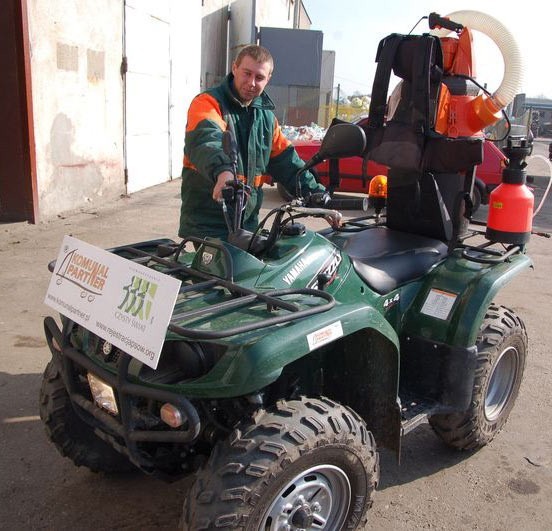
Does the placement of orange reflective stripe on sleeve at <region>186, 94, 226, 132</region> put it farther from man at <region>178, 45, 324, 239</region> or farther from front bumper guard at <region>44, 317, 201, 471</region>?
front bumper guard at <region>44, 317, 201, 471</region>

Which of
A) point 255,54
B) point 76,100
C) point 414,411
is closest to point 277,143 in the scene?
point 255,54

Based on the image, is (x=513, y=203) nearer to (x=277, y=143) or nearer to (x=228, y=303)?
(x=277, y=143)

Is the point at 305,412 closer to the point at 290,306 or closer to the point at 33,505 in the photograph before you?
the point at 290,306

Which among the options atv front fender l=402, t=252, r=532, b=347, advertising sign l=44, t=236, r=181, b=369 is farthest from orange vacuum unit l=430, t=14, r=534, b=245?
advertising sign l=44, t=236, r=181, b=369

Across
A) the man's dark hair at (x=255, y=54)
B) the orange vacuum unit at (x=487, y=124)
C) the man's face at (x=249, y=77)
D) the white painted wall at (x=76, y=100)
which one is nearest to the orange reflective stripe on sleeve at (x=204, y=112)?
the man's face at (x=249, y=77)

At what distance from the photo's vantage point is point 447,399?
3025 mm

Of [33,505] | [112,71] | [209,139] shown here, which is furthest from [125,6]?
[33,505]

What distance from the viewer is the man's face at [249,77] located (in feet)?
11.1

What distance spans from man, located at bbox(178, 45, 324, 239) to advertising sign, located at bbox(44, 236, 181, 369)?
108 centimetres

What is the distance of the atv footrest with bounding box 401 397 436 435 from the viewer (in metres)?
2.78

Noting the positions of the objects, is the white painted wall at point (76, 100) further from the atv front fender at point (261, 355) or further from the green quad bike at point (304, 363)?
the atv front fender at point (261, 355)

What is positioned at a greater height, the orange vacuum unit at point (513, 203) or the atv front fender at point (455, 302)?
the orange vacuum unit at point (513, 203)

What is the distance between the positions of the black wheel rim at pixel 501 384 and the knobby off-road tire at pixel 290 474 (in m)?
1.31

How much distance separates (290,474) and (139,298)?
2.67 ft
